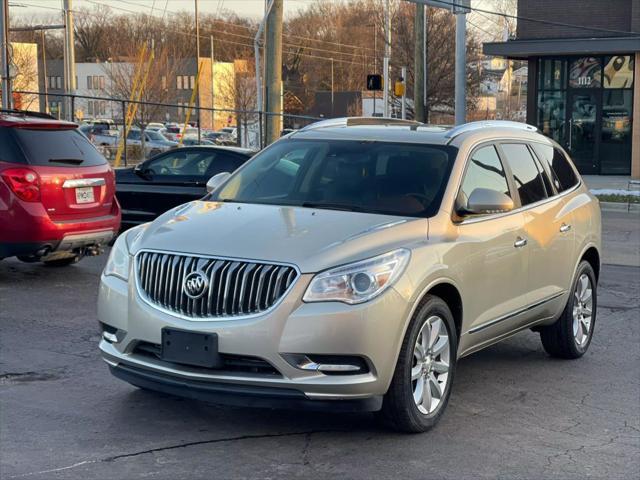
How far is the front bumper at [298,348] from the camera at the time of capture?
5.00 m

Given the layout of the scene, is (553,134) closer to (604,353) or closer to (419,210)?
(604,353)

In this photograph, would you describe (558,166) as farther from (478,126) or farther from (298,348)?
(298,348)

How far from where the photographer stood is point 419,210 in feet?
19.7

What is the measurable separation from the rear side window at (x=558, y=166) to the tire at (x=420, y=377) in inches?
91.2

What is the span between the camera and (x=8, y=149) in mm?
9945

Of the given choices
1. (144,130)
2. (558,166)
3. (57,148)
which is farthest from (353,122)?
(144,130)

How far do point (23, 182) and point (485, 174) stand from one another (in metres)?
5.28

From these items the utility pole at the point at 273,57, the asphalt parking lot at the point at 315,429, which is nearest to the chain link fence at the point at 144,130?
the utility pole at the point at 273,57

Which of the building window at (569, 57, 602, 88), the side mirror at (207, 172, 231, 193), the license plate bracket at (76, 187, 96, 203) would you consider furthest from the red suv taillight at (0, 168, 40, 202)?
the building window at (569, 57, 602, 88)

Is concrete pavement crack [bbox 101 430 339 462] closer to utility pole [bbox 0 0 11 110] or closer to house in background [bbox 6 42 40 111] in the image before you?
utility pole [bbox 0 0 11 110]

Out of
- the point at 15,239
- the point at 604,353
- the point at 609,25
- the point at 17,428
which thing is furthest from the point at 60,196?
the point at 609,25

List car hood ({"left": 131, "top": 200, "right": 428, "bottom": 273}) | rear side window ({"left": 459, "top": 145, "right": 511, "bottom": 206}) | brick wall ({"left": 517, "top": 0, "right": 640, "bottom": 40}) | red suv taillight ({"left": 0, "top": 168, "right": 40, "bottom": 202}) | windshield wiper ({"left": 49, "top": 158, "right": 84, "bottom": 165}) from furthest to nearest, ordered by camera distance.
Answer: brick wall ({"left": 517, "top": 0, "right": 640, "bottom": 40})
windshield wiper ({"left": 49, "top": 158, "right": 84, "bottom": 165})
red suv taillight ({"left": 0, "top": 168, "right": 40, "bottom": 202})
rear side window ({"left": 459, "top": 145, "right": 511, "bottom": 206})
car hood ({"left": 131, "top": 200, "right": 428, "bottom": 273})

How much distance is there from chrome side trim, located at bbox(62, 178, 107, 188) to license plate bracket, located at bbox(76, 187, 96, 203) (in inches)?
1.7

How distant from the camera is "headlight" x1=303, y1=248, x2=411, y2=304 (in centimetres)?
506
